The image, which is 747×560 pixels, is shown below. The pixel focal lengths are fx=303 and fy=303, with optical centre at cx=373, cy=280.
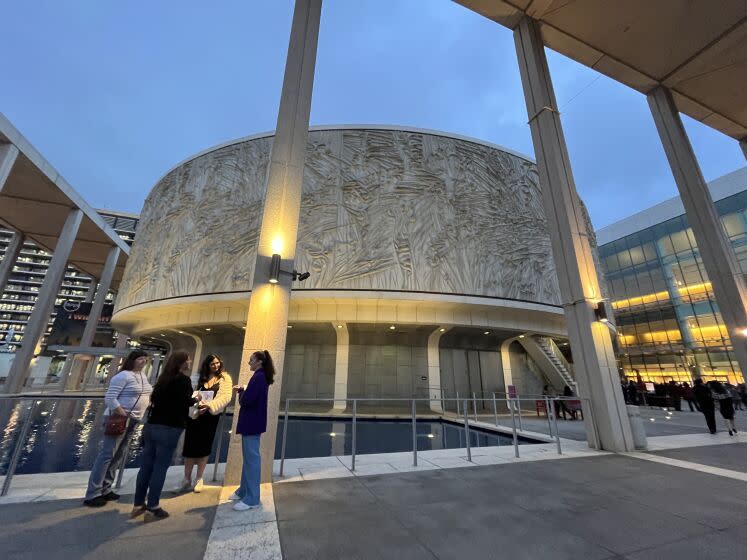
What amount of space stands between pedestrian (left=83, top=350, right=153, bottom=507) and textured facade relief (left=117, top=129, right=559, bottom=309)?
1091 centimetres

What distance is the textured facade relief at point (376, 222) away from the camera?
15.2m

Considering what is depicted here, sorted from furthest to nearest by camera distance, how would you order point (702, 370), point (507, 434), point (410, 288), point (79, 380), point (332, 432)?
point (702, 370) → point (79, 380) → point (410, 288) → point (332, 432) → point (507, 434)

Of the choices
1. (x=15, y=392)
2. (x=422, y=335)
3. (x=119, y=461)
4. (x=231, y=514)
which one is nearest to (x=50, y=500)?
(x=119, y=461)

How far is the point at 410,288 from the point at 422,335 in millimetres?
4488

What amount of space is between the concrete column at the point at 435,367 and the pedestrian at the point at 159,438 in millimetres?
14839

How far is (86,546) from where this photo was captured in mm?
2594

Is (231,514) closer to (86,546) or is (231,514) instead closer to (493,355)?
(86,546)

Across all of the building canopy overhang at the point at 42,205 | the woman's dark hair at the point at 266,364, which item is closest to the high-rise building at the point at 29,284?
the building canopy overhang at the point at 42,205

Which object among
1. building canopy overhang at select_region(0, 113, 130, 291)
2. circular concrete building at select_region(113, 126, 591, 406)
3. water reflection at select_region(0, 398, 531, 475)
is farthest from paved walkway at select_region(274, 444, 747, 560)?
building canopy overhang at select_region(0, 113, 130, 291)

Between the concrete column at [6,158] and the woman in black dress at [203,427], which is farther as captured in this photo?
the concrete column at [6,158]

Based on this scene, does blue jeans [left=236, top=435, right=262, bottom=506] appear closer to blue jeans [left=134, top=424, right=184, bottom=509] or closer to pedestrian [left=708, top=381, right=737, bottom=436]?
blue jeans [left=134, top=424, right=184, bottom=509]

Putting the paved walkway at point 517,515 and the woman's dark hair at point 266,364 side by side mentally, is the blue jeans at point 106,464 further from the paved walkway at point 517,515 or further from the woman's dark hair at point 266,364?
the paved walkway at point 517,515

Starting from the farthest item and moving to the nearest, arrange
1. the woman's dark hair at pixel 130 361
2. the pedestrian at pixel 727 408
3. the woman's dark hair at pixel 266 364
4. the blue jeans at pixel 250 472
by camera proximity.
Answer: the pedestrian at pixel 727 408 → the woman's dark hair at pixel 266 364 → the woman's dark hair at pixel 130 361 → the blue jeans at pixel 250 472

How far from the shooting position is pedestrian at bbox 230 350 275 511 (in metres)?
3.53
